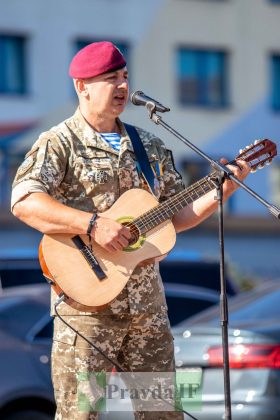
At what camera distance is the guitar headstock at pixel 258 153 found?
5164 mm

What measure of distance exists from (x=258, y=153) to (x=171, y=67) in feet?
84.1

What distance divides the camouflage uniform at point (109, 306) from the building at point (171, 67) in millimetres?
22924

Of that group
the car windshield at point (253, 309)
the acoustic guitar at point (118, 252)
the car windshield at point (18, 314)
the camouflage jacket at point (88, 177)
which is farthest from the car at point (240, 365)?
the acoustic guitar at point (118, 252)

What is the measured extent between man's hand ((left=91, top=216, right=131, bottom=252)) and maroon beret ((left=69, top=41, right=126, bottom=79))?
26.7 inches

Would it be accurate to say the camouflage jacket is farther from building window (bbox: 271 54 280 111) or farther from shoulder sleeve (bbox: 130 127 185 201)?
building window (bbox: 271 54 280 111)

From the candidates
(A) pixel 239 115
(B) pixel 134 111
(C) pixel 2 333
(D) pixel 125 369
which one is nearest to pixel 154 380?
(D) pixel 125 369

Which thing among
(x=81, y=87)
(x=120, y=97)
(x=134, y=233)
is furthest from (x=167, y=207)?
(x=81, y=87)

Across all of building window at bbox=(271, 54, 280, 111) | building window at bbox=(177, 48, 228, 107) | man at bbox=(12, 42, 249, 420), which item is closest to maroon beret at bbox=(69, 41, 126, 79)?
man at bbox=(12, 42, 249, 420)

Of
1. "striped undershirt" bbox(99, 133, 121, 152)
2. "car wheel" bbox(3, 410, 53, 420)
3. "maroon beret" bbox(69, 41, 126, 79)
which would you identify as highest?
"maroon beret" bbox(69, 41, 126, 79)

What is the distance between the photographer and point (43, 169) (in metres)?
5.05

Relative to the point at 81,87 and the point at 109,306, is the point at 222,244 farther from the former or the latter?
the point at 81,87

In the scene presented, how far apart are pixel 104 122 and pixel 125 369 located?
1.10 metres

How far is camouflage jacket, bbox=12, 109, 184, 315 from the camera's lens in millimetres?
5035

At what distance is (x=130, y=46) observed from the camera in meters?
29.9
